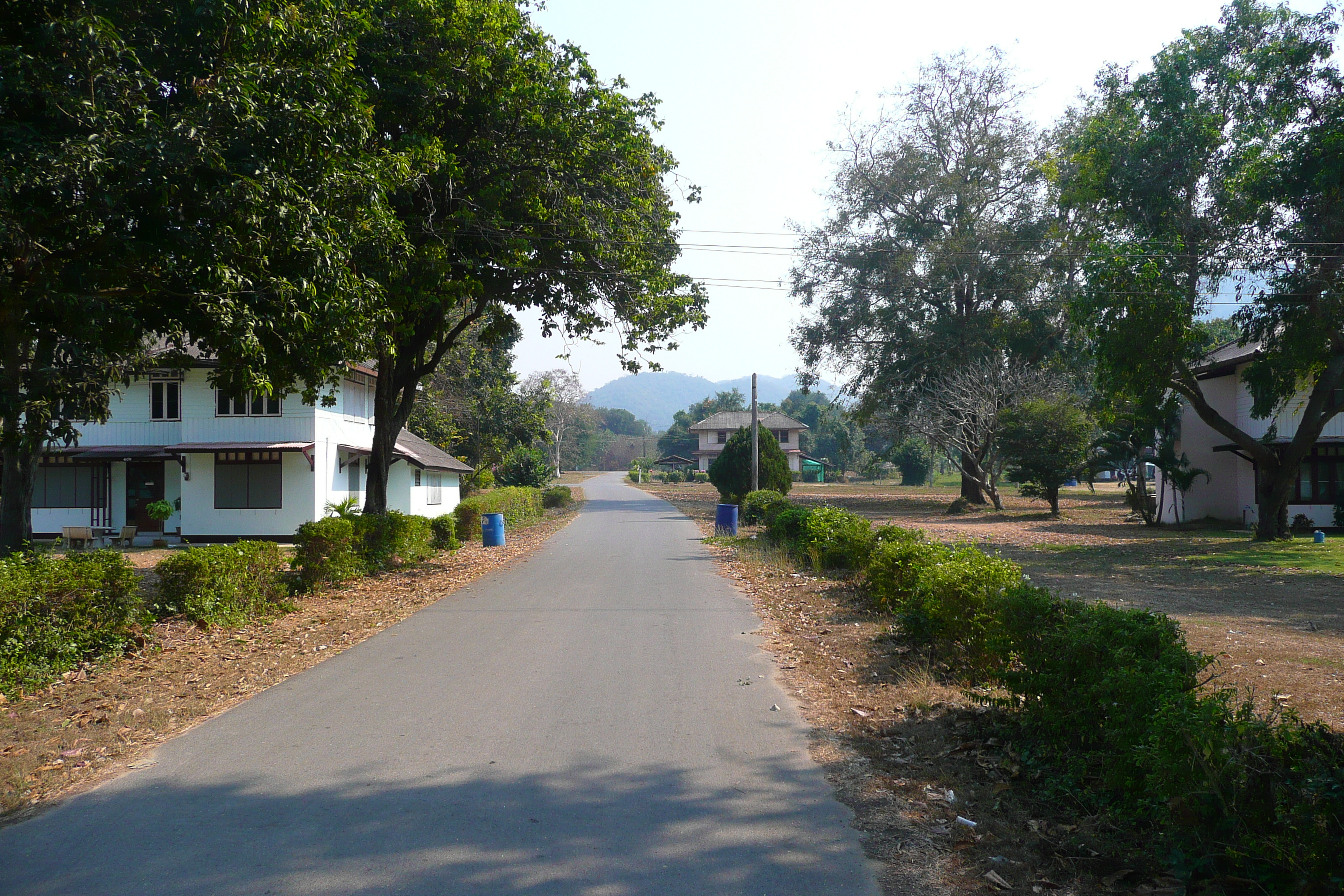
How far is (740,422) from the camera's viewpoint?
3588 inches

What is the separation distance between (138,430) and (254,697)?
2258 cm

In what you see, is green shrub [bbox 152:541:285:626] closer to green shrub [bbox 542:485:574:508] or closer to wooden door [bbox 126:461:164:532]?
wooden door [bbox 126:461:164:532]

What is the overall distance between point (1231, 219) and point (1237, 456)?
11029 millimetres

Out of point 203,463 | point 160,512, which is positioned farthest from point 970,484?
point 160,512

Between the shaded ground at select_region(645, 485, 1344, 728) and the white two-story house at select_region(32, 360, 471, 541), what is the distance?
15012 millimetres

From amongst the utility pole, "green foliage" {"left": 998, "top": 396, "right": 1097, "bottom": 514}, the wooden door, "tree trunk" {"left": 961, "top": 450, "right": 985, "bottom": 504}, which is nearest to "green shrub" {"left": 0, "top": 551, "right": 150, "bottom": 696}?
the wooden door

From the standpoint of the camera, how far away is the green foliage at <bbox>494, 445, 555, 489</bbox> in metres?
44.3

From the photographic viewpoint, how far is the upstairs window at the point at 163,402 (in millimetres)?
25875

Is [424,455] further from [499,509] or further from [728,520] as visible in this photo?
[728,520]

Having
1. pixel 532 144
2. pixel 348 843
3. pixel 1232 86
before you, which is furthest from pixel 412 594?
pixel 1232 86

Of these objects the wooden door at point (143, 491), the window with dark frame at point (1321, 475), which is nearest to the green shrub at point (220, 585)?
the wooden door at point (143, 491)

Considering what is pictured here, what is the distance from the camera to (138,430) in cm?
2584

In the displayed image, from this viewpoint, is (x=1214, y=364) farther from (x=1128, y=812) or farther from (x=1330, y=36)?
(x=1128, y=812)

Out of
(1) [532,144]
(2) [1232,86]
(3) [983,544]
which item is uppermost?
(2) [1232,86]
